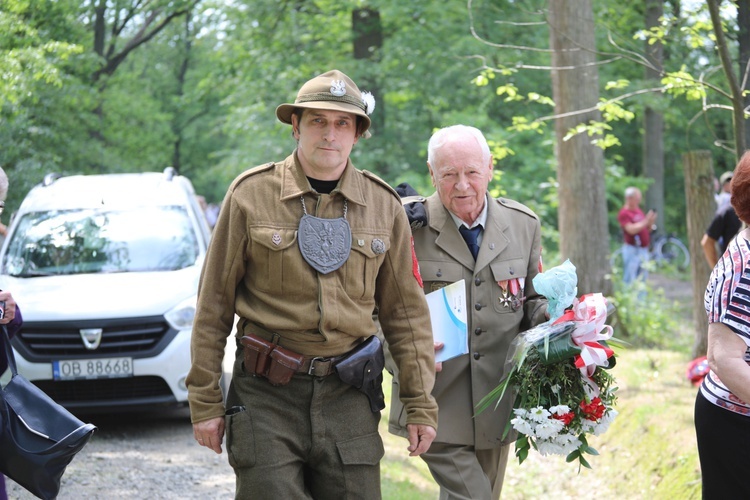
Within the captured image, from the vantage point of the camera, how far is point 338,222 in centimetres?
373

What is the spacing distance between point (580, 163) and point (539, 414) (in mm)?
6967

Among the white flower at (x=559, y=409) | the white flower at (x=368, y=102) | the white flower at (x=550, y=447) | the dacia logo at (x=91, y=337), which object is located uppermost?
the white flower at (x=368, y=102)

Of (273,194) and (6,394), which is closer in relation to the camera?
(273,194)

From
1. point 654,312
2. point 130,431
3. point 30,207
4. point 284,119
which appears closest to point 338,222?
point 284,119

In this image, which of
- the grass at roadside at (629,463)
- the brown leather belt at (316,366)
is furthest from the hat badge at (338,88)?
the grass at roadside at (629,463)

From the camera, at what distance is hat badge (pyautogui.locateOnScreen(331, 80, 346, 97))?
3.75 meters

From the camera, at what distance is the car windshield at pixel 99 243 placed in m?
8.51

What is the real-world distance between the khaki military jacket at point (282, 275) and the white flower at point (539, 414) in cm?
88

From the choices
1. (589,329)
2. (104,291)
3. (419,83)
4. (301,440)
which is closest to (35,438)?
(301,440)

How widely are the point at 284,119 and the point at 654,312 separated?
776 cm

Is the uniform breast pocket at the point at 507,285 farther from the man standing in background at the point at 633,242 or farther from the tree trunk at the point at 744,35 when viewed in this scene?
the man standing in background at the point at 633,242

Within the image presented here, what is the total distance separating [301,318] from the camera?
142 inches

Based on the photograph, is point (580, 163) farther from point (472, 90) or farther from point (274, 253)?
point (472, 90)

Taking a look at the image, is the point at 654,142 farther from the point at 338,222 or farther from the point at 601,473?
the point at 338,222
